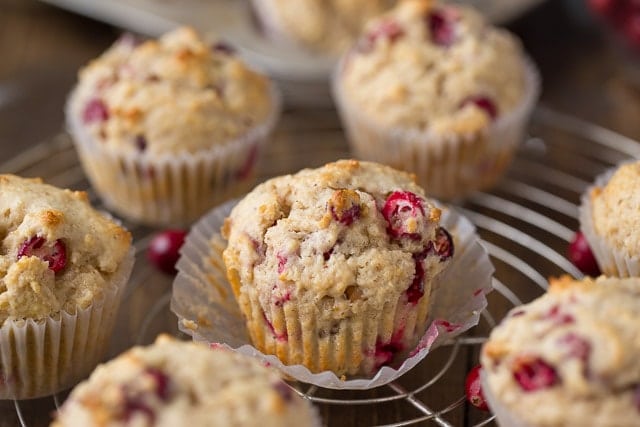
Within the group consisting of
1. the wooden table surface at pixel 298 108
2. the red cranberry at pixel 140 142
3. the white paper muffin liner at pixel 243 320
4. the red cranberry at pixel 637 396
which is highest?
the red cranberry at pixel 637 396

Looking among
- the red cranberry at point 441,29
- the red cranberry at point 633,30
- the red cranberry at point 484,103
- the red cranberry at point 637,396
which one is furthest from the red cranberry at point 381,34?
the red cranberry at point 637,396

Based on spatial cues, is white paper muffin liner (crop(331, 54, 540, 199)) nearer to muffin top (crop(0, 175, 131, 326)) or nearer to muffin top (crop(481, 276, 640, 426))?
muffin top (crop(0, 175, 131, 326))

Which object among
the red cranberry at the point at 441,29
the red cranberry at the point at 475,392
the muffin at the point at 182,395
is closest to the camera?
the muffin at the point at 182,395

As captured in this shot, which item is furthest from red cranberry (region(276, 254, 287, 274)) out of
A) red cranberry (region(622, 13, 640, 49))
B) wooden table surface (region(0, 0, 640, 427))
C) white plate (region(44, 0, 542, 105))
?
red cranberry (region(622, 13, 640, 49))

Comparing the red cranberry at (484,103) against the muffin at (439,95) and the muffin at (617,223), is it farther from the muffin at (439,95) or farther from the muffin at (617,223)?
the muffin at (617,223)

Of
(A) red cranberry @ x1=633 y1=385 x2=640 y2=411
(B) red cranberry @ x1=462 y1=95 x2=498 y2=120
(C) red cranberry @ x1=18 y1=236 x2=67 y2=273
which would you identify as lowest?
(B) red cranberry @ x1=462 y1=95 x2=498 y2=120

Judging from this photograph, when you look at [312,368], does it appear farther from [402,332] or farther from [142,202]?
[142,202]

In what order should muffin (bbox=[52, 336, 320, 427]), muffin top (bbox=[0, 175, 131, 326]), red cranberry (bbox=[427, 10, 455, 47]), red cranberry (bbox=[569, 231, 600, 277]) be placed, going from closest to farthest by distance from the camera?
muffin (bbox=[52, 336, 320, 427])
muffin top (bbox=[0, 175, 131, 326])
red cranberry (bbox=[569, 231, 600, 277])
red cranberry (bbox=[427, 10, 455, 47])
